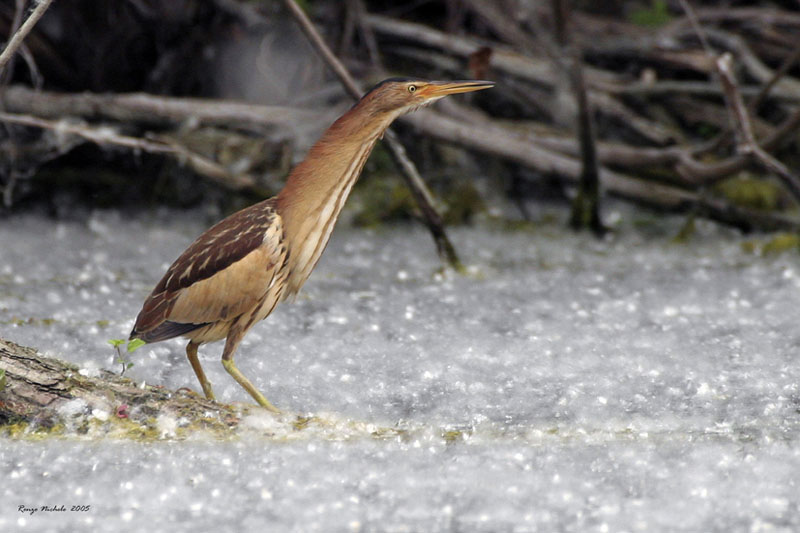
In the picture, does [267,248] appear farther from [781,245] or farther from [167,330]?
[781,245]

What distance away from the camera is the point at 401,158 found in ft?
13.9

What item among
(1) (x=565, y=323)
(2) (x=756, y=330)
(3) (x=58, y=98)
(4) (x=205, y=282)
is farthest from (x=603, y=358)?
(3) (x=58, y=98)

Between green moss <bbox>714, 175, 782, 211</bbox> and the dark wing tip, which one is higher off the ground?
the dark wing tip

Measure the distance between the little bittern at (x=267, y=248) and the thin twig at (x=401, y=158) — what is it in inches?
38.6

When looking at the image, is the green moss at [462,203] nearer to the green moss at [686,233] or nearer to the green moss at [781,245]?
the green moss at [686,233]

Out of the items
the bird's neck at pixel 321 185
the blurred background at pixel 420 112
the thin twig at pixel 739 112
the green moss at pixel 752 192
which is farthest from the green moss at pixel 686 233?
the bird's neck at pixel 321 185

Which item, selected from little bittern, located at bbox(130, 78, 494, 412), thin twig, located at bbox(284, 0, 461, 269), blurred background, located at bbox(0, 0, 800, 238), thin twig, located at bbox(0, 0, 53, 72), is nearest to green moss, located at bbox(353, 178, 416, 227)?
→ blurred background, located at bbox(0, 0, 800, 238)

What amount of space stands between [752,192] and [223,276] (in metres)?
3.73

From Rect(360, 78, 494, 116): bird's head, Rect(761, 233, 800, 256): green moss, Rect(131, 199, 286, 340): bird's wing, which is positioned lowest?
Rect(761, 233, 800, 256): green moss

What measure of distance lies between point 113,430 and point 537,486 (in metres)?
1.12

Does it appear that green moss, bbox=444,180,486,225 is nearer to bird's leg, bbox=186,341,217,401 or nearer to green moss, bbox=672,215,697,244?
green moss, bbox=672,215,697,244

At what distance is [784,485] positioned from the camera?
2.42 meters

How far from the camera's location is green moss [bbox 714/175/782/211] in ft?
18.3

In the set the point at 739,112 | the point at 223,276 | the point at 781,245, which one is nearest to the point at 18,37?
the point at 223,276
